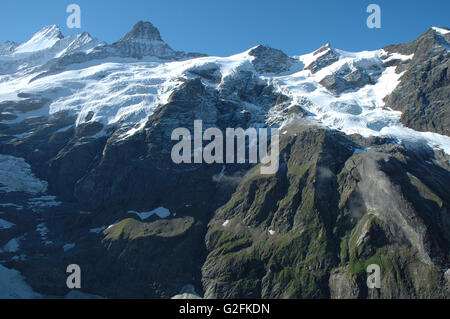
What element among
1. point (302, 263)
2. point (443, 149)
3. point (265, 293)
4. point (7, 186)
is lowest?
point (265, 293)

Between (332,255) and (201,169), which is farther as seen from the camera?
(201,169)

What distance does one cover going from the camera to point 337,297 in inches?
4879

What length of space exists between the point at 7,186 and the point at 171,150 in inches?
2853

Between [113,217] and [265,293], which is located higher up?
[113,217]

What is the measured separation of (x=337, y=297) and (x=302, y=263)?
16.2 meters

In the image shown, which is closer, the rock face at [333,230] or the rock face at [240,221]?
the rock face at [333,230]

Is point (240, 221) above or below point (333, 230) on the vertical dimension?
above

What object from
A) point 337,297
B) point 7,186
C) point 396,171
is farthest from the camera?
point 7,186

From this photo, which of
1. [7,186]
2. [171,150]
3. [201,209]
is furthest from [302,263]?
[7,186]

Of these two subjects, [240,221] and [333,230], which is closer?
[333,230]

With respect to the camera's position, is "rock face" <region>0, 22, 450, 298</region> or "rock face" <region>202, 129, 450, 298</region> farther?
"rock face" <region>0, 22, 450, 298</region>

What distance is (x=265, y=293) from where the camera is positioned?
131 m
